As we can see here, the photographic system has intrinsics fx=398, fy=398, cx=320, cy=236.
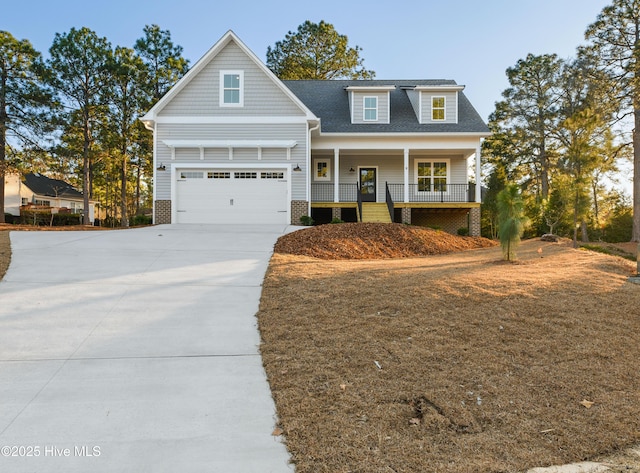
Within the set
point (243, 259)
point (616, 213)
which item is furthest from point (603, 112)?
point (243, 259)

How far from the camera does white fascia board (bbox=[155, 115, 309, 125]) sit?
1638 centimetres

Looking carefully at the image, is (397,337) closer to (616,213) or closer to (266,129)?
(266,129)

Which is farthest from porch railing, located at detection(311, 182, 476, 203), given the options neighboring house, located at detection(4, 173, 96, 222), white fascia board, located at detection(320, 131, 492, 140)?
neighboring house, located at detection(4, 173, 96, 222)

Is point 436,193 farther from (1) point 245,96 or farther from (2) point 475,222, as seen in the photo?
(1) point 245,96

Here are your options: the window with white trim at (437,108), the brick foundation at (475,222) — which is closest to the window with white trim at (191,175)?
the window with white trim at (437,108)

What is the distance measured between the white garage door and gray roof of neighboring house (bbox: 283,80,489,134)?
4.15 meters

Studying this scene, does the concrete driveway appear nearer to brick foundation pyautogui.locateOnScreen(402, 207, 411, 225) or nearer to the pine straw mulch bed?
the pine straw mulch bed

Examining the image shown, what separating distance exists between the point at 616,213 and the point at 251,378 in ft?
77.4

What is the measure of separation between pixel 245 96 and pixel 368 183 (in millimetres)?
7165

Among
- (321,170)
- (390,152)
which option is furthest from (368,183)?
(321,170)

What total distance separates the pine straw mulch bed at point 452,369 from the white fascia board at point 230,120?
1097 centimetres

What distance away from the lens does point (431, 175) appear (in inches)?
770

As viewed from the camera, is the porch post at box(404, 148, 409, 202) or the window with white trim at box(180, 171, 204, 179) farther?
the porch post at box(404, 148, 409, 202)

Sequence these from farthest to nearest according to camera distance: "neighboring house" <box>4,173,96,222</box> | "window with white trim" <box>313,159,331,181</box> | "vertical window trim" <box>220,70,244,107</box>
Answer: "neighboring house" <box>4,173,96,222</box> < "window with white trim" <box>313,159,331,181</box> < "vertical window trim" <box>220,70,244,107</box>
